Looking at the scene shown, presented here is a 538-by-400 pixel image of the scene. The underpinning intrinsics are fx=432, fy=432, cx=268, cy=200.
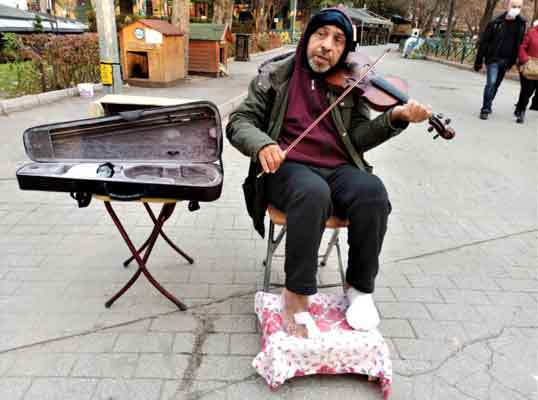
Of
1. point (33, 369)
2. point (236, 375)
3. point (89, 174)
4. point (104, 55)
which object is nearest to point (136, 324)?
point (33, 369)

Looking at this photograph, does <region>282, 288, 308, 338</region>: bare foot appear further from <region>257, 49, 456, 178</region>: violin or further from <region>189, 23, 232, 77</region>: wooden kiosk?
<region>189, 23, 232, 77</region>: wooden kiosk

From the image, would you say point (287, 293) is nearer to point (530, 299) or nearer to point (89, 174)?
point (89, 174)

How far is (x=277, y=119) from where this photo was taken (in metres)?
2.23

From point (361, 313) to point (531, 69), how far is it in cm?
710

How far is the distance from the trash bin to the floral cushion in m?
16.1

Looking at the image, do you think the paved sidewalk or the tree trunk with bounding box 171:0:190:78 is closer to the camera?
the paved sidewalk

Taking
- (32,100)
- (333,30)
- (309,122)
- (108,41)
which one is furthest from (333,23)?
(32,100)

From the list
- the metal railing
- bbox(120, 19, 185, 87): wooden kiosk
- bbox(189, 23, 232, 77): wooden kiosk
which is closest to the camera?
bbox(120, 19, 185, 87): wooden kiosk

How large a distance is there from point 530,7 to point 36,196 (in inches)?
1341

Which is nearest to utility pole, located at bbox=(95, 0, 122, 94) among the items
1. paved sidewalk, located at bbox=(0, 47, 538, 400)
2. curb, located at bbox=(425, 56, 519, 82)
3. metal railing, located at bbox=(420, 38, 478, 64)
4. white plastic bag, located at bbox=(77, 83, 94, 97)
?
paved sidewalk, located at bbox=(0, 47, 538, 400)

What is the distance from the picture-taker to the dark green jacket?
7.18ft

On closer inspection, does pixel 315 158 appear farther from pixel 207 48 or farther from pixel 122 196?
pixel 207 48

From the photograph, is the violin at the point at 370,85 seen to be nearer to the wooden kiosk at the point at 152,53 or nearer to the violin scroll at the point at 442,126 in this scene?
the violin scroll at the point at 442,126

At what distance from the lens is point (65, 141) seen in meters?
2.46
